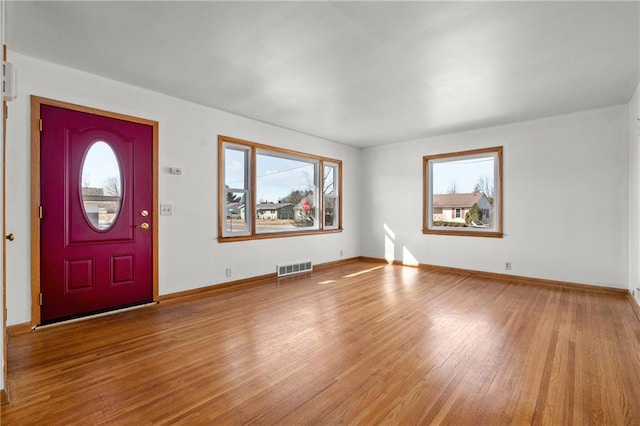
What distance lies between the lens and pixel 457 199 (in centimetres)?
611

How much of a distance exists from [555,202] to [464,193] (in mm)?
1439

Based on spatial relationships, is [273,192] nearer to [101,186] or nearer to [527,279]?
[101,186]

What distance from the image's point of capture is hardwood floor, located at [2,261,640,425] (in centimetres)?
184

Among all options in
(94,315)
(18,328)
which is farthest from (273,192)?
(18,328)

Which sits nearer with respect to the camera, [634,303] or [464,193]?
[634,303]

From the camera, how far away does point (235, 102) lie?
4.35 metres

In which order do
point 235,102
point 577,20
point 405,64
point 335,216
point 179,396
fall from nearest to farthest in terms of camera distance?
point 179,396 < point 577,20 < point 405,64 < point 235,102 < point 335,216

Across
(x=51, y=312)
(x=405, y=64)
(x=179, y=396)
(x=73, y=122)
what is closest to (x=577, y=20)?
(x=405, y=64)

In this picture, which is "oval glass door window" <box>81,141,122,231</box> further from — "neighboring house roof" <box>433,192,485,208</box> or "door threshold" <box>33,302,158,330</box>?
"neighboring house roof" <box>433,192,485,208</box>

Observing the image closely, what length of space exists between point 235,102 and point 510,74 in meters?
3.38

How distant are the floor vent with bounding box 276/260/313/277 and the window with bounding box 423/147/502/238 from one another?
2498mm

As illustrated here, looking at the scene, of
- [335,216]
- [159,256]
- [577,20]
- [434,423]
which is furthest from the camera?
[335,216]

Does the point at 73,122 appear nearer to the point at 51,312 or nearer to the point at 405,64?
the point at 51,312

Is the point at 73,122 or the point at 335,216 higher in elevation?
the point at 73,122
